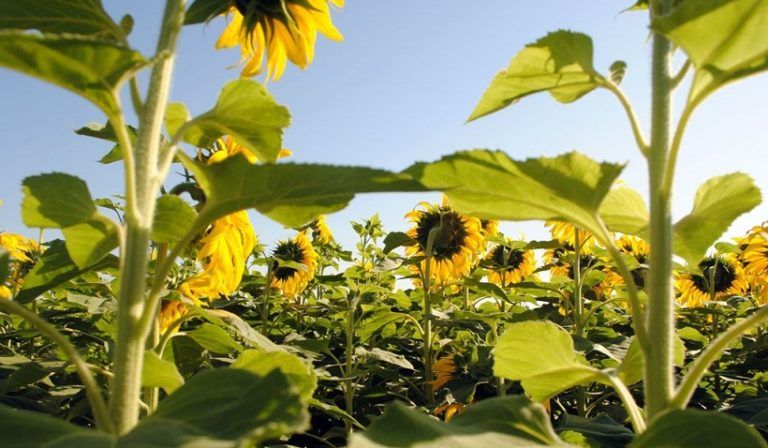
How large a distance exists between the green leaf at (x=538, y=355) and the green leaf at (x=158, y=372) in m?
0.47

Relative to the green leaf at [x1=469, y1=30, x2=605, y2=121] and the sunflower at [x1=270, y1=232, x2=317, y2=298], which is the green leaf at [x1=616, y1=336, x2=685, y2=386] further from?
the sunflower at [x1=270, y1=232, x2=317, y2=298]

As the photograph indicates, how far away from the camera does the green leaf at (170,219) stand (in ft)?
3.59

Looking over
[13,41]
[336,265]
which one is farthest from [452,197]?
[336,265]

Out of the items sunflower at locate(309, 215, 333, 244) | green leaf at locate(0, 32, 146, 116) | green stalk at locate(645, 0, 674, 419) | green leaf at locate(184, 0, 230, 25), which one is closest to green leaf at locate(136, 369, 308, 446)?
green leaf at locate(0, 32, 146, 116)

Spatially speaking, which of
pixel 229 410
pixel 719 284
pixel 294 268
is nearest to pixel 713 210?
pixel 229 410

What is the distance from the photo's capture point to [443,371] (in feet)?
11.3

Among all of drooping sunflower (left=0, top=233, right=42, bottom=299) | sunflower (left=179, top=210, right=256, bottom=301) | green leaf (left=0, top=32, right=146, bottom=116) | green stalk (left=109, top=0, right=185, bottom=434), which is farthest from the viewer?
drooping sunflower (left=0, top=233, right=42, bottom=299)

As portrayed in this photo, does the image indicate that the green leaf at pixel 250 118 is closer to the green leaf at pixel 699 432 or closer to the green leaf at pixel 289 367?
the green leaf at pixel 289 367

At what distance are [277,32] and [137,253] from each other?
0.74 meters

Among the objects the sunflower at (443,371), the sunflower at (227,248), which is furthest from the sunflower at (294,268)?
the sunflower at (227,248)

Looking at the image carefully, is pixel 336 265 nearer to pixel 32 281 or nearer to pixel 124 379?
pixel 32 281

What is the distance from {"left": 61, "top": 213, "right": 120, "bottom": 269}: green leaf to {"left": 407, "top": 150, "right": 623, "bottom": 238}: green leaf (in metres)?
0.54

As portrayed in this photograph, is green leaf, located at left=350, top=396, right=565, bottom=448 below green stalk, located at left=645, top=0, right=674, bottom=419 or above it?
below

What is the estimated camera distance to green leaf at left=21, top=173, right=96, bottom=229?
34.7 inches
